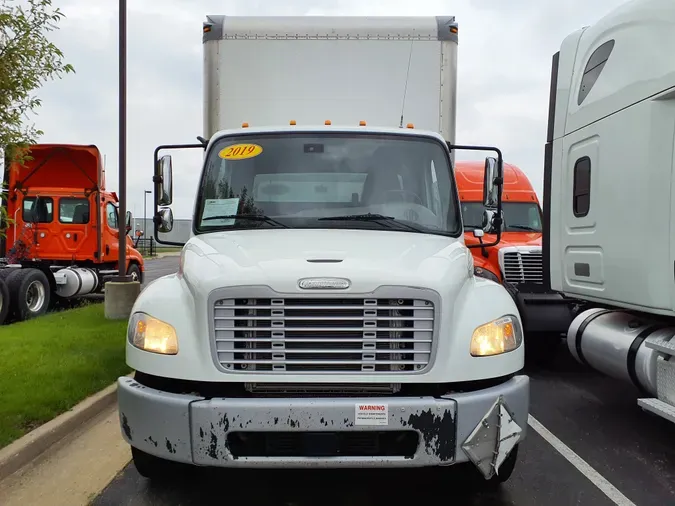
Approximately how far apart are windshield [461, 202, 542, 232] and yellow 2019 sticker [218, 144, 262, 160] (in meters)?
5.23

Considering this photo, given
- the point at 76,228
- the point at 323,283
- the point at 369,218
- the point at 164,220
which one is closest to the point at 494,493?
the point at 323,283

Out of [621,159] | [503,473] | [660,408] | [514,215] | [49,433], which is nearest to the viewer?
[503,473]

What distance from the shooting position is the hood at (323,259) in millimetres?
3252

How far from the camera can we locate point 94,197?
13.3 m

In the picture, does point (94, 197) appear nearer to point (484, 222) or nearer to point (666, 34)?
point (484, 222)

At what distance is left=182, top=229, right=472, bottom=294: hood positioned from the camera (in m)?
3.25

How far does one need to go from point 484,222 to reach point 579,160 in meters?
1.09

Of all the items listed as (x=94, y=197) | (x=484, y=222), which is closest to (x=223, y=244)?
(x=484, y=222)

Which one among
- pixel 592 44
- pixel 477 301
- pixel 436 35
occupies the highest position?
pixel 436 35

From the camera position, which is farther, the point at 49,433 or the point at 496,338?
the point at 49,433

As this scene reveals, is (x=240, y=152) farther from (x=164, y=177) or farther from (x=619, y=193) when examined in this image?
(x=619, y=193)

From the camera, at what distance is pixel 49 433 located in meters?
4.50

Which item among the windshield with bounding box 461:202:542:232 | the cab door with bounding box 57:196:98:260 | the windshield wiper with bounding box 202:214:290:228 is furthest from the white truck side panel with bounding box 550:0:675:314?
the cab door with bounding box 57:196:98:260

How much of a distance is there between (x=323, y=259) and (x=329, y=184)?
3.59ft
